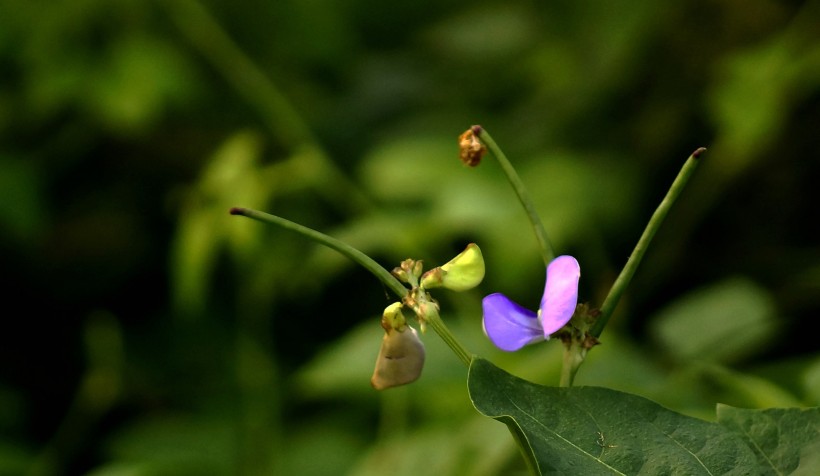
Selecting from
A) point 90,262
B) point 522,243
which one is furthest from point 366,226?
point 90,262

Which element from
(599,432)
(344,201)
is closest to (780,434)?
(599,432)

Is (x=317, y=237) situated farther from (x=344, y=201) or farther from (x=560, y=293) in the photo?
(x=344, y=201)

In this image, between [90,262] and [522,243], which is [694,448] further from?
[90,262]

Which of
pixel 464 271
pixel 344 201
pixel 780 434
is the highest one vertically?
pixel 344 201

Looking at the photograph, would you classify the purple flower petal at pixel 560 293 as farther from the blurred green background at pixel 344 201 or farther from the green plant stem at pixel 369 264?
the blurred green background at pixel 344 201

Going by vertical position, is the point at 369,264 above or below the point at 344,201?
below

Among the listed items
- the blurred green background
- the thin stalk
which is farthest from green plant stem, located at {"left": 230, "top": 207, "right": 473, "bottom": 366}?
the blurred green background
